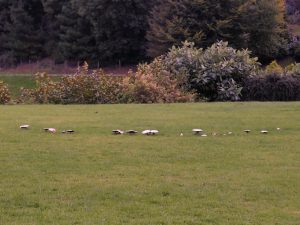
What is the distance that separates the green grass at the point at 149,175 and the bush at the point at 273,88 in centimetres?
1214

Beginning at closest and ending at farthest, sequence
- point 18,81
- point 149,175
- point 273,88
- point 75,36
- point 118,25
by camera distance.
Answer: point 149,175 < point 273,88 < point 18,81 < point 118,25 < point 75,36

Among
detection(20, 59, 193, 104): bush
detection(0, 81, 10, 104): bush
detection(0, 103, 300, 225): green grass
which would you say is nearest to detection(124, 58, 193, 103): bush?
detection(20, 59, 193, 104): bush

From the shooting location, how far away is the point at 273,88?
26797mm

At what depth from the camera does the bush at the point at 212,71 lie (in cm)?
2634

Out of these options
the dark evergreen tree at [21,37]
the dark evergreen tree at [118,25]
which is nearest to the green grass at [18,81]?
the dark evergreen tree at [118,25]

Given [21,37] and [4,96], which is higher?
[21,37]

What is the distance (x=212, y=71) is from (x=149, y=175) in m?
18.6

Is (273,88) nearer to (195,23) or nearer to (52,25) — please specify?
(195,23)

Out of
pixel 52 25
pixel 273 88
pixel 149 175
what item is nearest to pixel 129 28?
pixel 52 25

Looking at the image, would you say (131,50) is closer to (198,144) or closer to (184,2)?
(184,2)

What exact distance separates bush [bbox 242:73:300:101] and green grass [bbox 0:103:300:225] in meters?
12.1

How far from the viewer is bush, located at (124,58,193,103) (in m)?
23.7

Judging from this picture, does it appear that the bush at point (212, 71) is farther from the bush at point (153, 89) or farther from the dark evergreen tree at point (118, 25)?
the dark evergreen tree at point (118, 25)

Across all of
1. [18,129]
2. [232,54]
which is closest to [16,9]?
[232,54]
